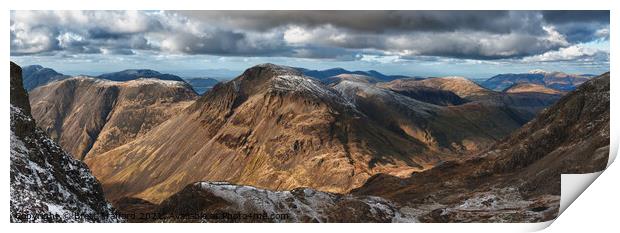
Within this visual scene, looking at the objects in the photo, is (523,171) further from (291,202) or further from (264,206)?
(264,206)

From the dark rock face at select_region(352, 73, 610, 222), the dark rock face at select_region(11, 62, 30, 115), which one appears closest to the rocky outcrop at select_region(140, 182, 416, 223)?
the dark rock face at select_region(352, 73, 610, 222)

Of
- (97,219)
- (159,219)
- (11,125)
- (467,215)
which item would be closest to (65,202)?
(97,219)

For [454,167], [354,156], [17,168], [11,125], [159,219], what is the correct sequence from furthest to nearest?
[354,156] → [454,167] → [159,219] → [11,125] → [17,168]

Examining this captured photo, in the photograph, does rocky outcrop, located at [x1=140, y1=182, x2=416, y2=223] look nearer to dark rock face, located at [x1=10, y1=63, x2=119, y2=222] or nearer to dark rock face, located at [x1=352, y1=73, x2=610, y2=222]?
dark rock face, located at [x1=352, y1=73, x2=610, y2=222]

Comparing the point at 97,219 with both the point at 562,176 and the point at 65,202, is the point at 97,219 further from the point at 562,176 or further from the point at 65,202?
the point at 562,176

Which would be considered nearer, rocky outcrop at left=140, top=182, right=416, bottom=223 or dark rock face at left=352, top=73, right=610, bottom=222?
rocky outcrop at left=140, top=182, right=416, bottom=223
